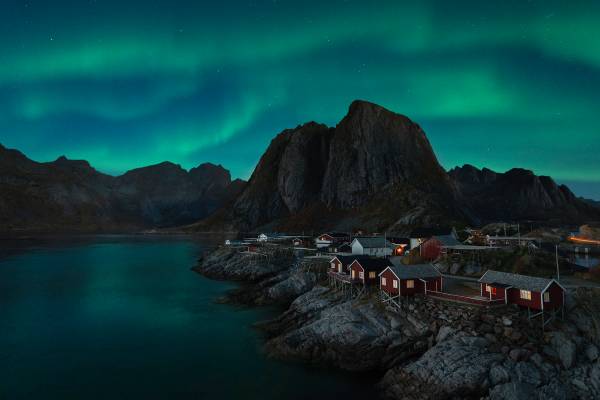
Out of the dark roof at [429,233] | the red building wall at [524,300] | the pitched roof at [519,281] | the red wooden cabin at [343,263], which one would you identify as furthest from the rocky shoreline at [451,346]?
the dark roof at [429,233]

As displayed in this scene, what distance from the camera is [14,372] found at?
2969cm

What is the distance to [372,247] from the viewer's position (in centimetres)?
6662

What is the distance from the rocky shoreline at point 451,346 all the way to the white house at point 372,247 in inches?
1111

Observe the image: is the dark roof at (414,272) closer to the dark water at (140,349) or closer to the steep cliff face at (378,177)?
the dark water at (140,349)

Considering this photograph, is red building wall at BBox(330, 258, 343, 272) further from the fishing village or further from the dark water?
the dark water

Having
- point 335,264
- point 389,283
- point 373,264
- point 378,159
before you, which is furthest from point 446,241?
point 378,159

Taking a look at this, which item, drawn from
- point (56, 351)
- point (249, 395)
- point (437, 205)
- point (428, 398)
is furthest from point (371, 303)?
point (437, 205)

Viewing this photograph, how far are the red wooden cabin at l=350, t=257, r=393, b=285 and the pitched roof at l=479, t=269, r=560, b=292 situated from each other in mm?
11699

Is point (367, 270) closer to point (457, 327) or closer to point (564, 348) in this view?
point (457, 327)

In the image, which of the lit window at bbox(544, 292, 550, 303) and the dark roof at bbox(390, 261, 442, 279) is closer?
the lit window at bbox(544, 292, 550, 303)

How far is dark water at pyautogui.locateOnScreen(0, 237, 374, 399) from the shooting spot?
2622cm

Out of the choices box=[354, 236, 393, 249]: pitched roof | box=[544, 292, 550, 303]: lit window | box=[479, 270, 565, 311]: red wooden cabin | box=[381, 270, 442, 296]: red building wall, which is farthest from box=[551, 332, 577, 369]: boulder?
box=[354, 236, 393, 249]: pitched roof

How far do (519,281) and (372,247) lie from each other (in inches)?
1465

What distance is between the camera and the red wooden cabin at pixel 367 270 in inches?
1585
